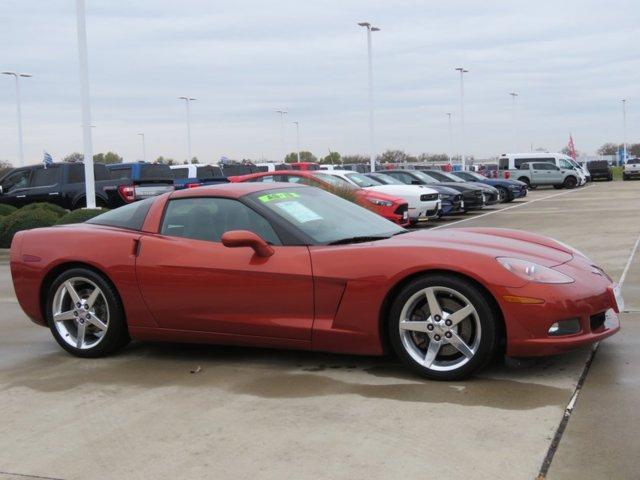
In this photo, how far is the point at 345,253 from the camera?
16.0 ft

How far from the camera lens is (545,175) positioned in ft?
135

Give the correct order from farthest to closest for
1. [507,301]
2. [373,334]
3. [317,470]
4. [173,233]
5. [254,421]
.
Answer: [173,233], [373,334], [507,301], [254,421], [317,470]

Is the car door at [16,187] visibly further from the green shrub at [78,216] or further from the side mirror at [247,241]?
the side mirror at [247,241]

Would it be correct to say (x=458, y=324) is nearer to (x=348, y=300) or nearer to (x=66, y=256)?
(x=348, y=300)

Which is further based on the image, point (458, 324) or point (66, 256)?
point (66, 256)

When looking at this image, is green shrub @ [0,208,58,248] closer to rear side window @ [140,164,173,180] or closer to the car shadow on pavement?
rear side window @ [140,164,173,180]

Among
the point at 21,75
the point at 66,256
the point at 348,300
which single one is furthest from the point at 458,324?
the point at 21,75

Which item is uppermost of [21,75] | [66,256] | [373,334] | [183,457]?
[21,75]

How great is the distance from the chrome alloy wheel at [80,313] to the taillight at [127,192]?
38.4ft

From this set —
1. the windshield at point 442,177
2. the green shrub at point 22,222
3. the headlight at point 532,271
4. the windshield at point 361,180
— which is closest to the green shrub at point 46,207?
the green shrub at point 22,222

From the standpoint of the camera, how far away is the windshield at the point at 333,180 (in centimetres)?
1627

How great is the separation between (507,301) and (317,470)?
5.60ft

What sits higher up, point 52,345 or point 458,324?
point 458,324

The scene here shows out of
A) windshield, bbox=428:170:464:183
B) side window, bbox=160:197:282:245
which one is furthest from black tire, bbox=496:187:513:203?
side window, bbox=160:197:282:245
